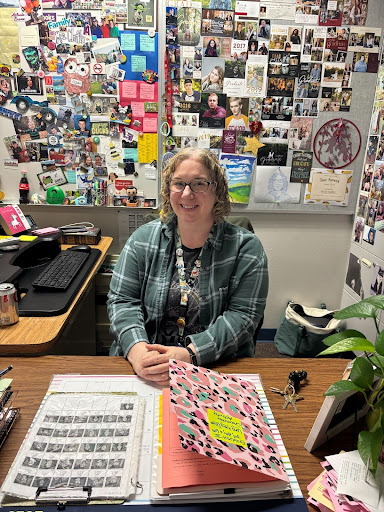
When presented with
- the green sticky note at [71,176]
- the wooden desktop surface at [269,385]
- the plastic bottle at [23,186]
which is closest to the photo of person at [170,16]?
the green sticky note at [71,176]

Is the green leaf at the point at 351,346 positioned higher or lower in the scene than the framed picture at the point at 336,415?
higher

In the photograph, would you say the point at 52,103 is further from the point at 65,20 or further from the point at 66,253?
the point at 66,253

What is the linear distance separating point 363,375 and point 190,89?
81.9 inches

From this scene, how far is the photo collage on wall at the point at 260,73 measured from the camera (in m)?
2.26

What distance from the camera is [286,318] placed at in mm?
2691

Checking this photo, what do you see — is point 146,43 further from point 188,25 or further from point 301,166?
point 301,166

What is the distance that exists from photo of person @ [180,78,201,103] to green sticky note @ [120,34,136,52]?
0.34 m

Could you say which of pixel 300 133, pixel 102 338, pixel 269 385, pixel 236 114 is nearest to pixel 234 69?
pixel 236 114

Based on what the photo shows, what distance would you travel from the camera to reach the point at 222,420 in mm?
756

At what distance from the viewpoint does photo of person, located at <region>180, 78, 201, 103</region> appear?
7.63ft

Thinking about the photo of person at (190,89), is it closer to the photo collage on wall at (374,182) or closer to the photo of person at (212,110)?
the photo of person at (212,110)

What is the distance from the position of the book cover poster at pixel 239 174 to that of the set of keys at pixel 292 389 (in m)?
1.66

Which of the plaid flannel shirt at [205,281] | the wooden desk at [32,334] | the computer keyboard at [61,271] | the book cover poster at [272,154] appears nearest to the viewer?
the wooden desk at [32,334]

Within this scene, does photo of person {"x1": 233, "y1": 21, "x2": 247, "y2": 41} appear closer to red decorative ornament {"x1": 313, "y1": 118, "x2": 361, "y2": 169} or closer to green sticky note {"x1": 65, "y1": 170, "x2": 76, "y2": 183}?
red decorative ornament {"x1": 313, "y1": 118, "x2": 361, "y2": 169}
